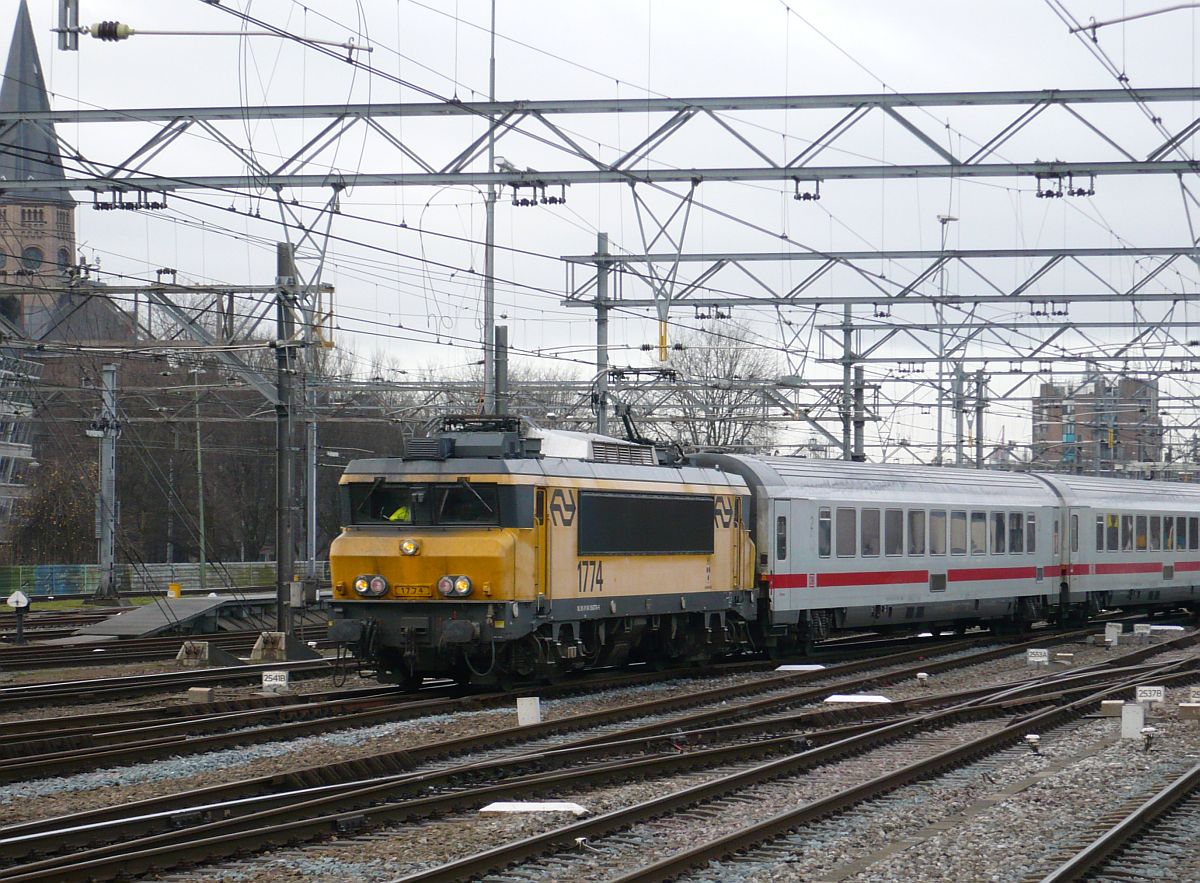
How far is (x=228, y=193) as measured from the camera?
2184cm

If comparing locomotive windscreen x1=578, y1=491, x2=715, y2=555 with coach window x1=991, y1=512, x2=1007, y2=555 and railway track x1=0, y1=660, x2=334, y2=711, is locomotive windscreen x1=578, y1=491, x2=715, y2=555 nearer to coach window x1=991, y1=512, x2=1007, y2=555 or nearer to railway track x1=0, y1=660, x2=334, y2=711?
railway track x1=0, y1=660, x2=334, y2=711

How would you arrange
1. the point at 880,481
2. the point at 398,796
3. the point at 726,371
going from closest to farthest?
the point at 398,796, the point at 880,481, the point at 726,371

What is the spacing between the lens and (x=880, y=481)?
1064 inches

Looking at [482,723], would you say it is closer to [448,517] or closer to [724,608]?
[448,517]

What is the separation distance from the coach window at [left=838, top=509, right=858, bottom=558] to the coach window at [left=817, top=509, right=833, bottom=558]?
0.28m

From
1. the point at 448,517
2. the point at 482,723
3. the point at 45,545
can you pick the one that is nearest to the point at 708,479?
the point at 448,517

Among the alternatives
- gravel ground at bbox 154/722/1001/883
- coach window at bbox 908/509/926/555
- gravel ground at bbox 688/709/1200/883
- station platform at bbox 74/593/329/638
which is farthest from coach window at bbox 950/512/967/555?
gravel ground at bbox 154/722/1001/883

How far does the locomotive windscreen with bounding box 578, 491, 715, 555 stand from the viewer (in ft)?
65.9

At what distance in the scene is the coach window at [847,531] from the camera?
25.6 meters

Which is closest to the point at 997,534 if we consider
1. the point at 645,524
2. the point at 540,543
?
the point at 645,524

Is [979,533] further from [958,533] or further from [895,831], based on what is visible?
[895,831]

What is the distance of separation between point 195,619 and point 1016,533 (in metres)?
17.6

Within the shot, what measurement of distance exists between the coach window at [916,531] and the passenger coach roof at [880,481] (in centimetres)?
28

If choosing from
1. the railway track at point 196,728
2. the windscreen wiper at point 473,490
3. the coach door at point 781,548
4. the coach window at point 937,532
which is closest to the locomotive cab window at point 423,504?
the windscreen wiper at point 473,490
